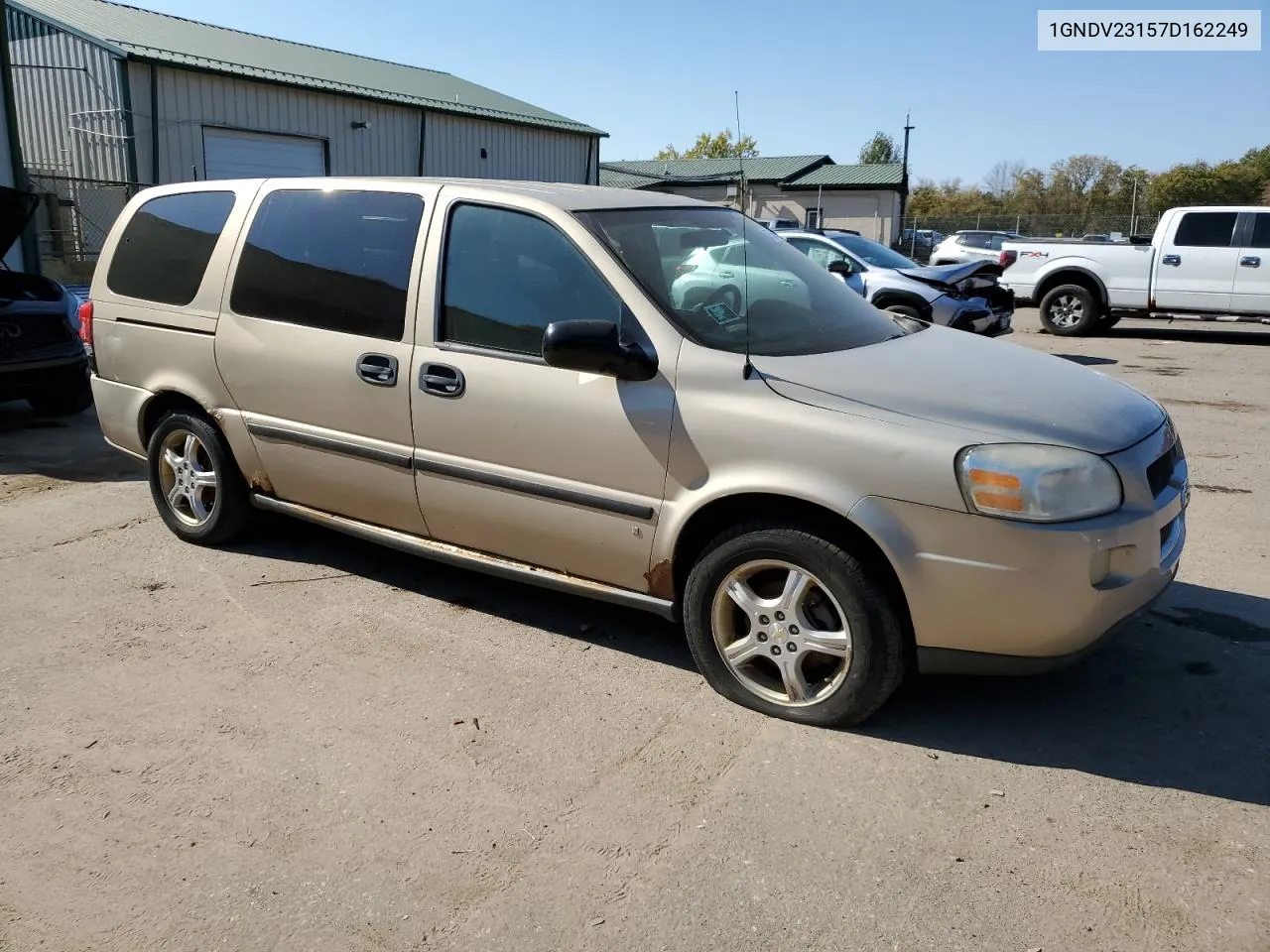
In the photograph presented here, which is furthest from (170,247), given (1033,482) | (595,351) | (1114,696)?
(1114,696)

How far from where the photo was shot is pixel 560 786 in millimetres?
3193

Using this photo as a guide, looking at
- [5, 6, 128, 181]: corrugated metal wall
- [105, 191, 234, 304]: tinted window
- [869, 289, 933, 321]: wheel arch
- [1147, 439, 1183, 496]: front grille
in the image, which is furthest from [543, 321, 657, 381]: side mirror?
[5, 6, 128, 181]: corrugated metal wall

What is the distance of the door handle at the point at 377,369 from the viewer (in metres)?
4.24

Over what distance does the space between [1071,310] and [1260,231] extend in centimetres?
270

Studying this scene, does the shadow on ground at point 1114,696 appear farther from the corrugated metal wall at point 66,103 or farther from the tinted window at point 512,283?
the corrugated metal wall at point 66,103

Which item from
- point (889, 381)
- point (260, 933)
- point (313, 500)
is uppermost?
point (889, 381)

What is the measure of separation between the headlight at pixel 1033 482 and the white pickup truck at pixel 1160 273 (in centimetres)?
1411

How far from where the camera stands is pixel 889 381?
355 centimetres

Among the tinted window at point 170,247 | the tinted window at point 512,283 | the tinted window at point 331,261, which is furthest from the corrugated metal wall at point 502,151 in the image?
the tinted window at point 512,283

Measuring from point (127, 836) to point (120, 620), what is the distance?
5.81 ft

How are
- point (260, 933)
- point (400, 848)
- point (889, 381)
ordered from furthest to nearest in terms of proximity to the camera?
point (889, 381) < point (400, 848) < point (260, 933)

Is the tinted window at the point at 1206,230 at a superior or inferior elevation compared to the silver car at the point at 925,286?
superior

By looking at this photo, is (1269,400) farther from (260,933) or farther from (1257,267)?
(260,933)

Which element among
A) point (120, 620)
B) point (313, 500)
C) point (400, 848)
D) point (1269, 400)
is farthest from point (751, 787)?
point (1269, 400)
